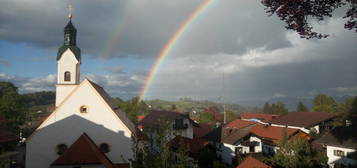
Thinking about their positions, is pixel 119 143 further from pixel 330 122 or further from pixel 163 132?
pixel 330 122

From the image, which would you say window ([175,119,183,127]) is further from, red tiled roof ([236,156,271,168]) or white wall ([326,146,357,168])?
red tiled roof ([236,156,271,168])

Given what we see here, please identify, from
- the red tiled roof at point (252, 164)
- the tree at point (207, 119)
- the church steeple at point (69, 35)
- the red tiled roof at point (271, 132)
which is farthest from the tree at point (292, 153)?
the tree at point (207, 119)

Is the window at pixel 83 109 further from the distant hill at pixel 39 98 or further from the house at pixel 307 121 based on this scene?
the distant hill at pixel 39 98

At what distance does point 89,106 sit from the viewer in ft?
94.2

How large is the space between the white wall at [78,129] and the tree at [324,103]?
256ft

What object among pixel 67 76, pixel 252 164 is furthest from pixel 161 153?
pixel 67 76

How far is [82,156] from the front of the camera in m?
24.0

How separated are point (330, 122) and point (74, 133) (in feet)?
182

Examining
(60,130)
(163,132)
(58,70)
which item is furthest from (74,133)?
(163,132)

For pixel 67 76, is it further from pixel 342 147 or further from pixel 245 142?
pixel 342 147

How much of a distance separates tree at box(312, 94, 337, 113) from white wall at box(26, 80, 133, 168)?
7790cm

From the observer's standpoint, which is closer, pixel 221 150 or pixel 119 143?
pixel 119 143

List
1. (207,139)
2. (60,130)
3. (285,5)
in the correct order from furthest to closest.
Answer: (207,139) → (60,130) → (285,5)

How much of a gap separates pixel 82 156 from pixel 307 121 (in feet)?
161
